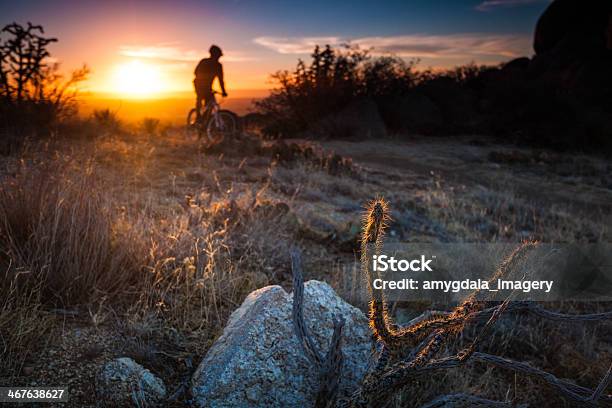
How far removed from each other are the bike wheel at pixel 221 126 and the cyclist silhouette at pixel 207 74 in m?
0.42

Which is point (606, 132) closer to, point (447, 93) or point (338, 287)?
point (447, 93)

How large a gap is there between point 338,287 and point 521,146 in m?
12.1

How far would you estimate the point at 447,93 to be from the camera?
17484 mm

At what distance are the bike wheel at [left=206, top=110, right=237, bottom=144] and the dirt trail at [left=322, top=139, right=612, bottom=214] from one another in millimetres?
2878

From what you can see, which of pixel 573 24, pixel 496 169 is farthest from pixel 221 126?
pixel 573 24

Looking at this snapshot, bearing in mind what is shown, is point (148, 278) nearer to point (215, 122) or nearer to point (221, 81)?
point (215, 122)

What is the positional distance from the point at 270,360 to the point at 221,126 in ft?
29.9

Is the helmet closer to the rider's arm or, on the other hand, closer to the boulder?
the rider's arm

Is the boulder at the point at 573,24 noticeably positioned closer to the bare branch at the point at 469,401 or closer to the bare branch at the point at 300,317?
the bare branch at the point at 469,401

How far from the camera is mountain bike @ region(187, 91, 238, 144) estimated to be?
10.6 metres

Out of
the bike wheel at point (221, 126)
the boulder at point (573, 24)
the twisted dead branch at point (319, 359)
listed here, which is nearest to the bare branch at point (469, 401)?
the twisted dead branch at point (319, 359)

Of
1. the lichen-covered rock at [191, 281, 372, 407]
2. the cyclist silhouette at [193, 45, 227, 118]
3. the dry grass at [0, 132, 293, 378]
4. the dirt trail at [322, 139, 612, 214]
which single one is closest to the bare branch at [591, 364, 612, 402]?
the lichen-covered rock at [191, 281, 372, 407]

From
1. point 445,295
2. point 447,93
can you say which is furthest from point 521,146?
point 445,295

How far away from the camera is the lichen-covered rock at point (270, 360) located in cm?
198
